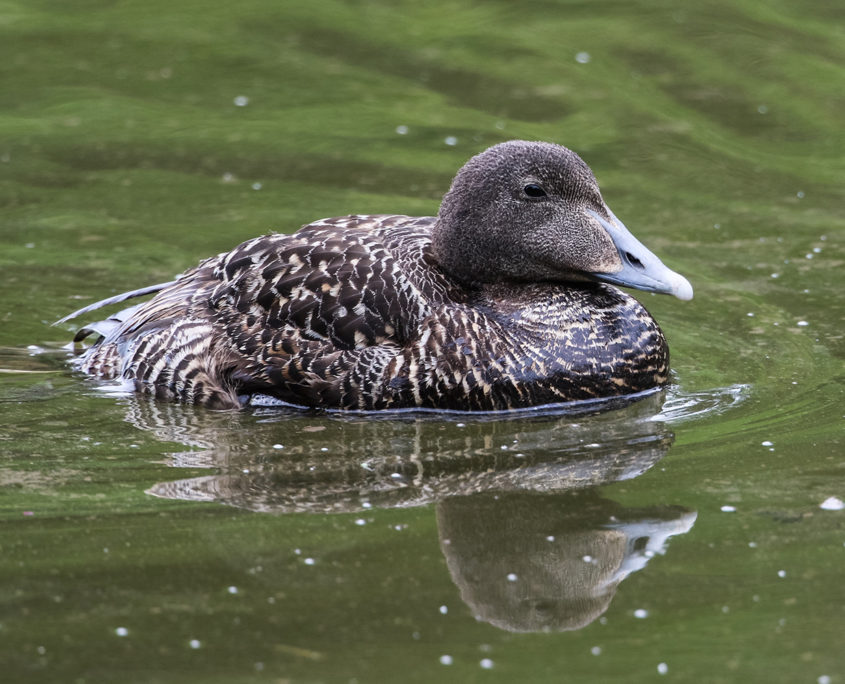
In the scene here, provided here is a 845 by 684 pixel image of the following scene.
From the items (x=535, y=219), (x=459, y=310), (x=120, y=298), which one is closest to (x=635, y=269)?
(x=535, y=219)

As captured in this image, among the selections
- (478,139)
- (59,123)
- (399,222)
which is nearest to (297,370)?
(399,222)

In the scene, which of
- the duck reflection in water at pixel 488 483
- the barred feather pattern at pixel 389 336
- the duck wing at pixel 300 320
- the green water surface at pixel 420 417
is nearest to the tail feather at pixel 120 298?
the green water surface at pixel 420 417

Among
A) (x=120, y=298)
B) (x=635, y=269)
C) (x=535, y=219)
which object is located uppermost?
(x=535, y=219)

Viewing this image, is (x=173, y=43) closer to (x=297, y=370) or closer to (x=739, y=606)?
(x=297, y=370)

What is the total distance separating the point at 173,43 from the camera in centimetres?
1449

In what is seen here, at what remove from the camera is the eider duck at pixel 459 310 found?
25.2 feet

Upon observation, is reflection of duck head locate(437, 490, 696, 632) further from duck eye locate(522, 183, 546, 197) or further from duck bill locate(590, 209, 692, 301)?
duck eye locate(522, 183, 546, 197)

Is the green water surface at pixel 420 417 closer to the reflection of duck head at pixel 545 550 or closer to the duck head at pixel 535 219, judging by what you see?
the reflection of duck head at pixel 545 550

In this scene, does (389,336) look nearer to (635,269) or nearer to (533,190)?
(533,190)

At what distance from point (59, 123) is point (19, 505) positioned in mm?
7213

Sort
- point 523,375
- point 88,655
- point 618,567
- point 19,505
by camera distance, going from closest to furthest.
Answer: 1. point 88,655
2. point 618,567
3. point 19,505
4. point 523,375

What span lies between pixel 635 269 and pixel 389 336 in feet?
4.52

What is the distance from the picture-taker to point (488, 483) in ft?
22.0

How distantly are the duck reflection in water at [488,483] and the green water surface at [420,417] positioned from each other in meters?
0.02
